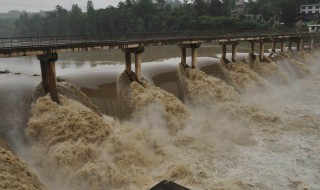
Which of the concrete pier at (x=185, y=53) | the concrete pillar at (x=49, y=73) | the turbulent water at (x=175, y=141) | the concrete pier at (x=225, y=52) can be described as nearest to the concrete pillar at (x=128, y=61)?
the turbulent water at (x=175, y=141)

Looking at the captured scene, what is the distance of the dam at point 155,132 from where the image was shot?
14852 mm

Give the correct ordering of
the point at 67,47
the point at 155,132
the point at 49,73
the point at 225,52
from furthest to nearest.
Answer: the point at 225,52
the point at 67,47
the point at 155,132
the point at 49,73

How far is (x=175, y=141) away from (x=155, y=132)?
1.44 meters

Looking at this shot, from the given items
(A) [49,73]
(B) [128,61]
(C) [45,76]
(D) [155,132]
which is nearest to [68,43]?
(A) [49,73]

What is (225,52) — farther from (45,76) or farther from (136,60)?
(45,76)

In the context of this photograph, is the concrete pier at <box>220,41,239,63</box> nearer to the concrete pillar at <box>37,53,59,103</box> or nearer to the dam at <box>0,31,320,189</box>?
the dam at <box>0,31,320,189</box>

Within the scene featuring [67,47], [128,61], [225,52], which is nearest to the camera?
[67,47]

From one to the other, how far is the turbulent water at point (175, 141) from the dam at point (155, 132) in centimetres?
5

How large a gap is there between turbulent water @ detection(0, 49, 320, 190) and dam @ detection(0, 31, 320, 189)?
0.17ft

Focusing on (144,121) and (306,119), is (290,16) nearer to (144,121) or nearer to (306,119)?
(306,119)

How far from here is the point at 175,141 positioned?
1912 cm

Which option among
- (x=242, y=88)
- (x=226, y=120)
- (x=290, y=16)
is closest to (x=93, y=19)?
(x=290, y=16)

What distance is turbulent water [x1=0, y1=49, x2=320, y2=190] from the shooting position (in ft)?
48.2

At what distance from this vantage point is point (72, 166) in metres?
14.6
